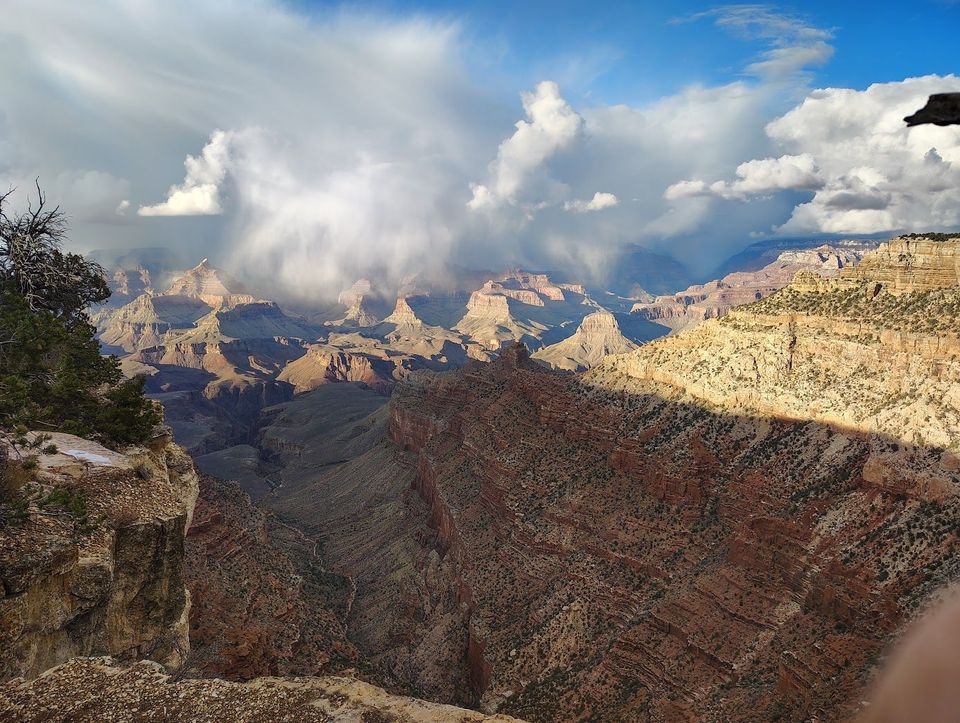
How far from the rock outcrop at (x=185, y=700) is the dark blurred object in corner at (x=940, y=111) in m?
18.2

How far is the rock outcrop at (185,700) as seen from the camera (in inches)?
607

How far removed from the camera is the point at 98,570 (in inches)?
721

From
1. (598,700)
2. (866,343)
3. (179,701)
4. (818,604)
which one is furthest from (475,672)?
(866,343)

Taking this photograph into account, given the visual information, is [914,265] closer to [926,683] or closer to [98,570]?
[926,683]

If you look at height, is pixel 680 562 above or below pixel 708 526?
below

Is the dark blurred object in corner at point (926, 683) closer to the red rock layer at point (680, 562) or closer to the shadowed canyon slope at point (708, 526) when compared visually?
the red rock layer at point (680, 562)

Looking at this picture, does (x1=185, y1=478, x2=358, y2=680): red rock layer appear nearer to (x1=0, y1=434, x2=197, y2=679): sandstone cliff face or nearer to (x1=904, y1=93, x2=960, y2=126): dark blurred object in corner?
(x1=0, y1=434, x2=197, y2=679): sandstone cliff face

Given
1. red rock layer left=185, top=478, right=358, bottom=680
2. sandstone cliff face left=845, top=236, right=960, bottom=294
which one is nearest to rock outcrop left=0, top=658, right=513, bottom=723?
red rock layer left=185, top=478, right=358, bottom=680

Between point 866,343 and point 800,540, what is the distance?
17.6 metres

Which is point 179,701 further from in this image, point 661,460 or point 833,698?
point 661,460

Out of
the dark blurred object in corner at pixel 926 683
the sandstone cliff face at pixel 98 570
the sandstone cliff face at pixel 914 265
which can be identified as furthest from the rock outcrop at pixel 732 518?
the sandstone cliff face at pixel 98 570

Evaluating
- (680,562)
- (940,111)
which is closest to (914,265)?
(680,562)

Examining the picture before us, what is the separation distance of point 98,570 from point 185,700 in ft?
16.5

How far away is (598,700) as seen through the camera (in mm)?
38219
